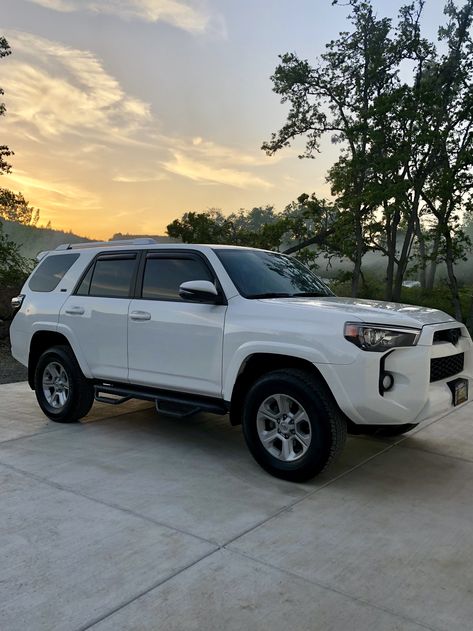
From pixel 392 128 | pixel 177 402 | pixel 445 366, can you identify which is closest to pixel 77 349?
pixel 177 402

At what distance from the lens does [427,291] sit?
26.6 metres

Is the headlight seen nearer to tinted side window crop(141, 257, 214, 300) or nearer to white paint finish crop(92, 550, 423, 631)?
tinted side window crop(141, 257, 214, 300)

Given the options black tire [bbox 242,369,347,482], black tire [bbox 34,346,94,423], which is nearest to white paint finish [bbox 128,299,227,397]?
black tire [bbox 242,369,347,482]

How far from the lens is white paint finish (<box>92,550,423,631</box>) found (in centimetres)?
254

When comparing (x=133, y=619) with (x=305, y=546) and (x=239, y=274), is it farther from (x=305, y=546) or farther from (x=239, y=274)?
(x=239, y=274)

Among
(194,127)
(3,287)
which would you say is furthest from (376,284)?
(3,287)

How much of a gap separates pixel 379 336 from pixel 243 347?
3.61 feet

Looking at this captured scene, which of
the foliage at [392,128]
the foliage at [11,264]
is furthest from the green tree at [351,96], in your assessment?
the foliage at [11,264]

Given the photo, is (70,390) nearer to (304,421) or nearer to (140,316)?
(140,316)

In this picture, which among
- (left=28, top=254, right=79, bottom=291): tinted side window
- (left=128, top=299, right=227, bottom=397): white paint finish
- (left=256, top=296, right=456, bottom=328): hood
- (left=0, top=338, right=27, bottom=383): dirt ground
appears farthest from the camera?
(left=0, top=338, right=27, bottom=383): dirt ground

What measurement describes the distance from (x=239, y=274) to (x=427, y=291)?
23.5 metres

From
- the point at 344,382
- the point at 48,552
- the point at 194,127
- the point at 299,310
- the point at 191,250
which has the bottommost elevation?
the point at 48,552

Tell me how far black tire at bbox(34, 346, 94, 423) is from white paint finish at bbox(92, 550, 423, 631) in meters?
3.30

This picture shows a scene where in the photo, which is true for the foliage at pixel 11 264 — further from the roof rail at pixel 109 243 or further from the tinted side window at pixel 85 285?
the tinted side window at pixel 85 285
